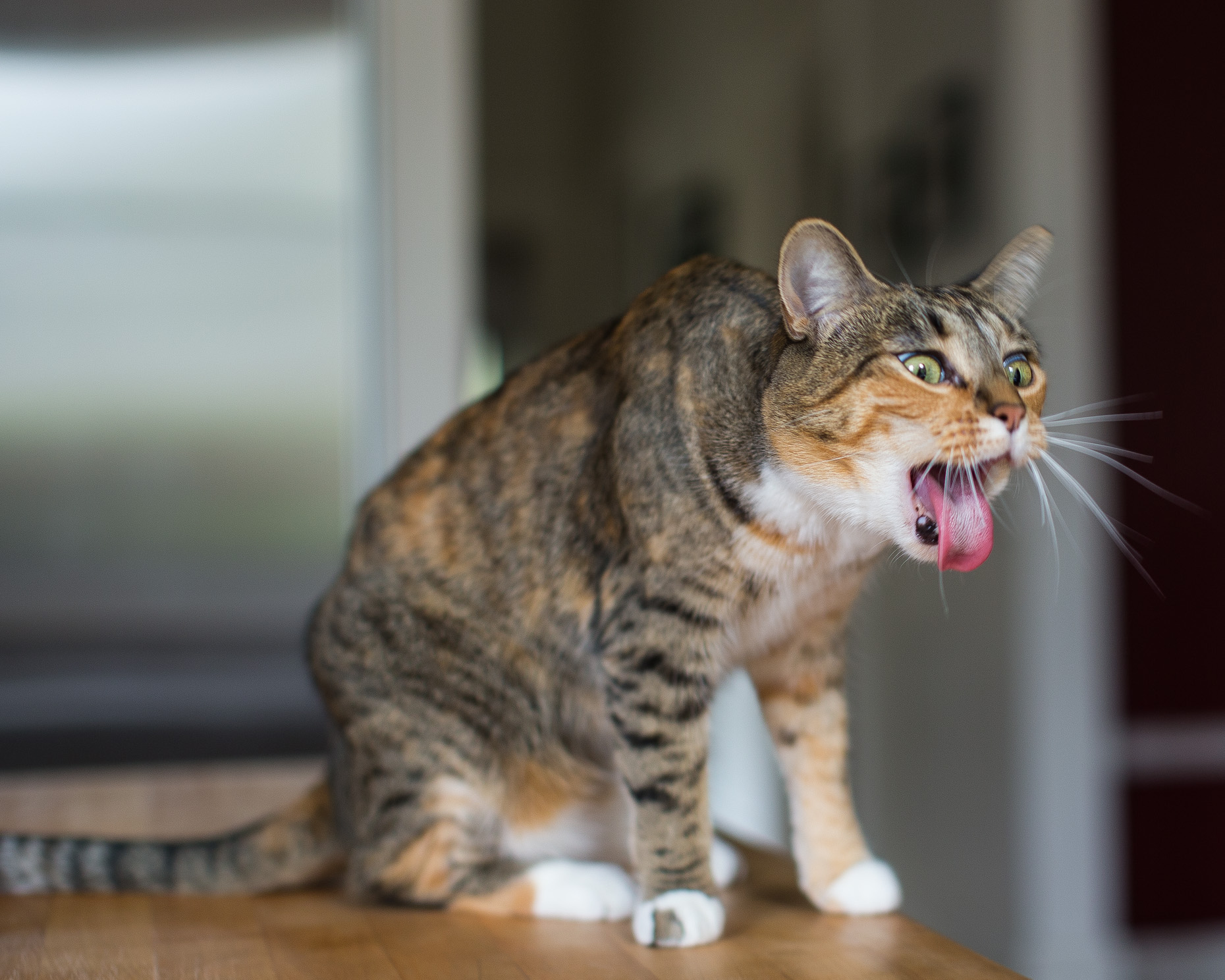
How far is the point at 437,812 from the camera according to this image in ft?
3.70

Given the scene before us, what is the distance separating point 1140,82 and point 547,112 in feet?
8.20

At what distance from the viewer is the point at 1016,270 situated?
99 centimetres

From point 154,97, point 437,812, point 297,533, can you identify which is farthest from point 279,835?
point 154,97

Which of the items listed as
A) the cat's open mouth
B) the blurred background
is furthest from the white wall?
the cat's open mouth

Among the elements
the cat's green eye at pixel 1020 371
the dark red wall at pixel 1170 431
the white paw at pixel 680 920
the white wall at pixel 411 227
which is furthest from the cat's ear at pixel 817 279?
the dark red wall at pixel 1170 431

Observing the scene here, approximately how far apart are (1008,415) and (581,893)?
1.96 feet

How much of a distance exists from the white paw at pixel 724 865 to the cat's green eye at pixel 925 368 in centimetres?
56

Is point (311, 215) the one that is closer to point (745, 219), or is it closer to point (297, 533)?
point (297, 533)

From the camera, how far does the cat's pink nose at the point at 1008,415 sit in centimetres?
84

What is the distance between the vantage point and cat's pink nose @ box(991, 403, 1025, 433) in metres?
0.84

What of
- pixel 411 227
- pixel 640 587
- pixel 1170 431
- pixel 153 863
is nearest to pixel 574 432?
pixel 640 587

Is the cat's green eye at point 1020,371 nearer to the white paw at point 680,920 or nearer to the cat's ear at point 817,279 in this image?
the cat's ear at point 817,279

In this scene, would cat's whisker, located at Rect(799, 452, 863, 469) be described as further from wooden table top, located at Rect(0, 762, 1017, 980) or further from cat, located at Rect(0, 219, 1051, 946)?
wooden table top, located at Rect(0, 762, 1017, 980)

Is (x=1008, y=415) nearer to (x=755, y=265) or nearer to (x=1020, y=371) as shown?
(x=1020, y=371)
